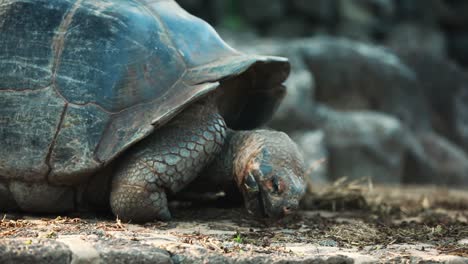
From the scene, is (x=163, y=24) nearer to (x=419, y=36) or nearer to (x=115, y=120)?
(x=115, y=120)

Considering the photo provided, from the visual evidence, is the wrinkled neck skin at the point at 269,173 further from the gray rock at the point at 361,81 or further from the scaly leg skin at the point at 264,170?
the gray rock at the point at 361,81

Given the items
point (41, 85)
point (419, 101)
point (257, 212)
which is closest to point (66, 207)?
point (41, 85)

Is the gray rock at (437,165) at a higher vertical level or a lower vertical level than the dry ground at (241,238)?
lower

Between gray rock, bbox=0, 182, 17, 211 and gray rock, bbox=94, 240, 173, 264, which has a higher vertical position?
gray rock, bbox=94, 240, 173, 264

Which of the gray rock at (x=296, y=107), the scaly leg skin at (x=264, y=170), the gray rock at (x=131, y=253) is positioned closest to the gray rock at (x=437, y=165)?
the gray rock at (x=296, y=107)

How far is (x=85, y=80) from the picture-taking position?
3.46 metres

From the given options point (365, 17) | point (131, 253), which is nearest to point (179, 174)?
point (131, 253)

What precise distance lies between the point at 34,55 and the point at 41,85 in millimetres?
171

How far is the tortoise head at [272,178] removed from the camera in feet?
10.8

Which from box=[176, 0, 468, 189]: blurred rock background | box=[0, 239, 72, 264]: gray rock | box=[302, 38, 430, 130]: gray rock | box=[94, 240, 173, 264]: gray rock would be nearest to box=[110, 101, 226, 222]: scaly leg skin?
box=[94, 240, 173, 264]: gray rock

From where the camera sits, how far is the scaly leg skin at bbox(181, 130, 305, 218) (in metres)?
3.30

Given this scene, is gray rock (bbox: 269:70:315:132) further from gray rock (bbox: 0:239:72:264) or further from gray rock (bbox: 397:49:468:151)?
gray rock (bbox: 0:239:72:264)

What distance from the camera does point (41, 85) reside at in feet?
11.3

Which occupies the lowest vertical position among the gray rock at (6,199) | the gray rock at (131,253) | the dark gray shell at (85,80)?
the gray rock at (6,199)
